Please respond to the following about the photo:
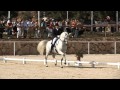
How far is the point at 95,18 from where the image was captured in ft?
105

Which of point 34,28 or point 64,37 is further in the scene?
point 34,28

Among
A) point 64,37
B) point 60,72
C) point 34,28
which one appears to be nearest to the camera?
point 60,72

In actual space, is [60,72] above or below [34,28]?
→ below

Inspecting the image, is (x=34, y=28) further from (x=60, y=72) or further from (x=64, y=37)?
(x=60, y=72)

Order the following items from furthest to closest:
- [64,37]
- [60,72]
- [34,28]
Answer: [34,28], [64,37], [60,72]

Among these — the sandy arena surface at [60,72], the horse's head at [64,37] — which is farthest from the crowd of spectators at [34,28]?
the horse's head at [64,37]

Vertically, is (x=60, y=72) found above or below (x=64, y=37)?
below

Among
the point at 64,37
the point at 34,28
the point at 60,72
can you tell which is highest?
the point at 34,28

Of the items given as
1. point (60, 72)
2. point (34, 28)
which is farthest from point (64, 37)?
point (34, 28)

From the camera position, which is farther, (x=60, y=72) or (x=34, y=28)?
(x=34, y=28)

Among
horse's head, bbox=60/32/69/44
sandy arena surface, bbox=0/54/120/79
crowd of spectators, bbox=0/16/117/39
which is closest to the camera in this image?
sandy arena surface, bbox=0/54/120/79

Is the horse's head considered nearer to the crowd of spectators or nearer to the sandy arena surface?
the sandy arena surface

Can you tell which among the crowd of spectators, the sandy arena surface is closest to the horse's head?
the sandy arena surface
